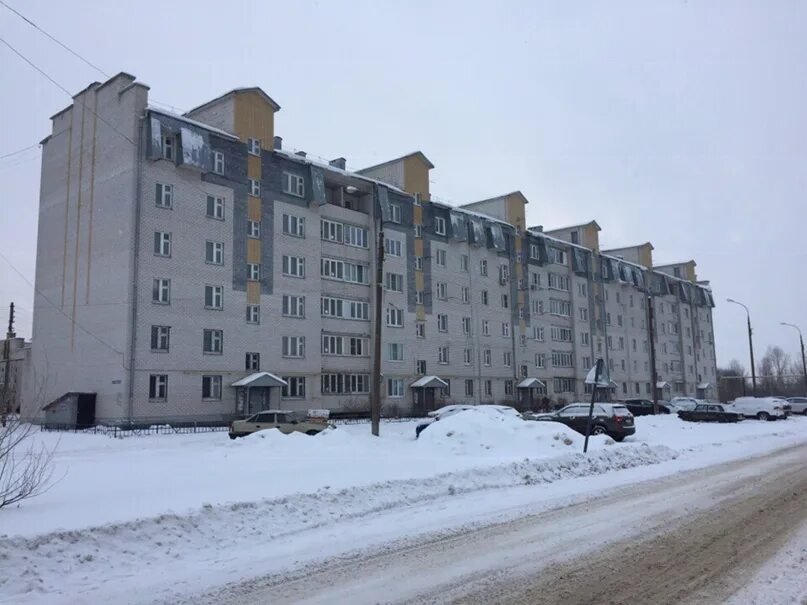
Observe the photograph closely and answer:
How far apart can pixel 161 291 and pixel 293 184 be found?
39.5 feet

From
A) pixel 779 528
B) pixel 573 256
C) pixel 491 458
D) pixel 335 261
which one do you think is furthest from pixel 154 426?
pixel 573 256

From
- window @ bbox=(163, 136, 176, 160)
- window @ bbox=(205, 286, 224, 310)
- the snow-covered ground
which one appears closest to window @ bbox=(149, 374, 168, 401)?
window @ bbox=(205, 286, 224, 310)

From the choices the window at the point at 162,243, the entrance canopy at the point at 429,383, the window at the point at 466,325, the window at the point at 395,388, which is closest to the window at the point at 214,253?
the window at the point at 162,243

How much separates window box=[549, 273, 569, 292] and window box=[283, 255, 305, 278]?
3160 cm

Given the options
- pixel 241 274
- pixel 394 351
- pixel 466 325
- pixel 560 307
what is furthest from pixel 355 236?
pixel 560 307

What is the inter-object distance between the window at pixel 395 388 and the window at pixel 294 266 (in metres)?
10.6

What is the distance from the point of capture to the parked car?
47.2 m

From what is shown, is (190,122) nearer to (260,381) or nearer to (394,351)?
(260,381)

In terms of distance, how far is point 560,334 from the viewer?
225 feet

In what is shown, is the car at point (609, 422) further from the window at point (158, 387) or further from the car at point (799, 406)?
the car at point (799, 406)

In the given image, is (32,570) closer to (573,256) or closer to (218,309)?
(218,309)

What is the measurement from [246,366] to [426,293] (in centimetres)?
1764

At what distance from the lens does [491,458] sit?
695 inches

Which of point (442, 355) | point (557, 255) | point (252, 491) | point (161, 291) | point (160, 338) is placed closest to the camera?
point (252, 491)
